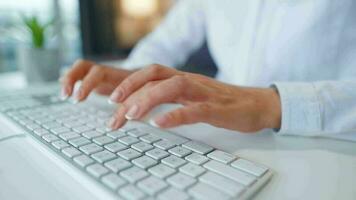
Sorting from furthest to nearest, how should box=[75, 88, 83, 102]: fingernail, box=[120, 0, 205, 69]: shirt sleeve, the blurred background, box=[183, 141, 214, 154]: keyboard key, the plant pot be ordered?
1. the blurred background
2. box=[120, 0, 205, 69]: shirt sleeve
3. the plant pot
4. box=[75, 88, 83, 102]: fingernail
5. box=[183, 141, 214, 154]: keyboard key

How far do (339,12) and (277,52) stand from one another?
0.46ft

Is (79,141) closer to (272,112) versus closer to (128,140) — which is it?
(128,140)

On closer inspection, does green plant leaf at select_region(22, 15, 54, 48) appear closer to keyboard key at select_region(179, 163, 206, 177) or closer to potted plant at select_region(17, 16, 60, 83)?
potted plant at select_region(17, 16, 60, 83)

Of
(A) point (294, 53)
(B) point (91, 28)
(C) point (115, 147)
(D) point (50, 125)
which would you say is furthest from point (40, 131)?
(B) point (91, 28)

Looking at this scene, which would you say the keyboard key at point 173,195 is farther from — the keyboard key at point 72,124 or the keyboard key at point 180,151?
the keyboard key at point 72,124

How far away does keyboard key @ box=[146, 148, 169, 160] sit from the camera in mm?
328

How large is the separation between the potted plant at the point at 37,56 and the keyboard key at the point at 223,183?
75 centimetres

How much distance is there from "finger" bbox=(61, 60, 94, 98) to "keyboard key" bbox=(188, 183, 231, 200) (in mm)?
375

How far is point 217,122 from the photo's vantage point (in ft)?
1.38

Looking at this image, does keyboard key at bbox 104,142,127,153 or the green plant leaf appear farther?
the green plant leaf

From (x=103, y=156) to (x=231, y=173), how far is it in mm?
133

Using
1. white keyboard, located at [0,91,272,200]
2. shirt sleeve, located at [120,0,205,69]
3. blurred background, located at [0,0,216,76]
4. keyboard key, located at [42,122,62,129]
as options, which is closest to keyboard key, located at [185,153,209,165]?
white keyboard, located at [0,91,272,200]

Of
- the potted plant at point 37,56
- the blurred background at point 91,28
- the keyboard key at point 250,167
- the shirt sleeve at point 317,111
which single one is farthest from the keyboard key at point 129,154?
the blurred background at point 91,28

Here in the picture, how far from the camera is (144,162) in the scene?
312 millimetres
